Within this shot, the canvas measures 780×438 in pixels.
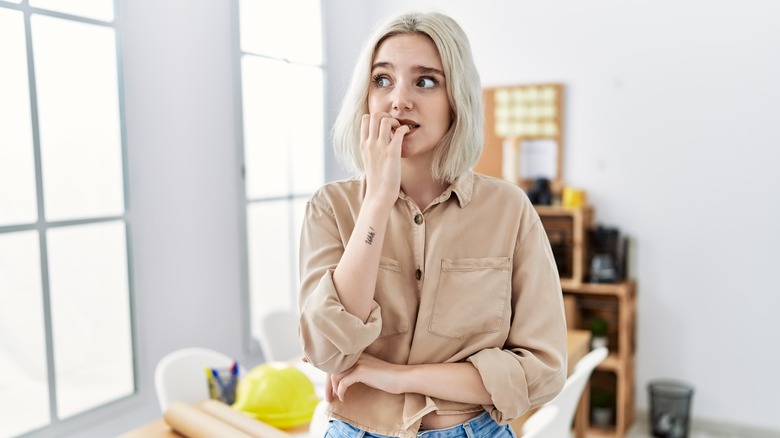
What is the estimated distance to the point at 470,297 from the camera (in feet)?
3.42

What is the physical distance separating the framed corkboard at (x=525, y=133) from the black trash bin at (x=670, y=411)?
124 cm

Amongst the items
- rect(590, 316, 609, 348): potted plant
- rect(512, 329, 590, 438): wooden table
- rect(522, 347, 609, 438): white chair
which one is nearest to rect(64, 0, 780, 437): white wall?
rect(590, 316, 609, 348): potted plant

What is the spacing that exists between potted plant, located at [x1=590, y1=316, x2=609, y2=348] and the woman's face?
109 inches

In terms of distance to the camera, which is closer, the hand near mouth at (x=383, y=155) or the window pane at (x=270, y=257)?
the hand near mouth at (x=383, y=155)

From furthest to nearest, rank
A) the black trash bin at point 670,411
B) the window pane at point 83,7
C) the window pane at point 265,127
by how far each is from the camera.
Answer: the black trash bin at point 670,411, the window pane at point 265,127, the window pane at point 83,7

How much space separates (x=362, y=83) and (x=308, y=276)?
1.13ft

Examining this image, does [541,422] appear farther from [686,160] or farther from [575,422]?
[686,160]

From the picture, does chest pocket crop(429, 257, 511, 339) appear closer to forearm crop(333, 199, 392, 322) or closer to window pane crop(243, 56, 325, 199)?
forearm crop(333, 199, 392, 322)

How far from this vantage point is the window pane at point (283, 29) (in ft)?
10.6

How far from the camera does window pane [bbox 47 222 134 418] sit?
7.50ft

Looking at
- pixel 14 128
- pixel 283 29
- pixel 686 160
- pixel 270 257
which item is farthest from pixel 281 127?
pixel 686 160

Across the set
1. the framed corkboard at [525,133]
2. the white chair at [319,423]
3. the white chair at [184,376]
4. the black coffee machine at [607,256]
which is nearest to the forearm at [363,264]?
the white chair at [319,423]

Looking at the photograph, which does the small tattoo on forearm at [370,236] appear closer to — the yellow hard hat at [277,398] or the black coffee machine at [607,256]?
the yellow hard hat at [277,398]

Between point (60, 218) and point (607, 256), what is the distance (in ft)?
8.69
